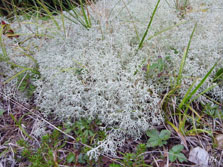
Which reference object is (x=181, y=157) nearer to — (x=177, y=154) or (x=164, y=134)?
(x=177, y=154)

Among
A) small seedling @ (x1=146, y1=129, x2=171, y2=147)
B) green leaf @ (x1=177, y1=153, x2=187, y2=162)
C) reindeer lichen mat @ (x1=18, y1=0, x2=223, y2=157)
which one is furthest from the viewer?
reindeer lichen mat @ (x1=18, y1=0, x2=223, y2=157)

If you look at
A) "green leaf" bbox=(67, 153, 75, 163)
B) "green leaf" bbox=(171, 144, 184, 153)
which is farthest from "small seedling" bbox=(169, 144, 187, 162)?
"green leaf" bbox=(67, 153, 75, 163)

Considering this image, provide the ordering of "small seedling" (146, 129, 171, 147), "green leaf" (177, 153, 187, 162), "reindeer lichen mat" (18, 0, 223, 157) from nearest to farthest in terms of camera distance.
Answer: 1. "green leaf" (177, 153, 187, 162)
2. "small seedling" (146, 129, 171, 147)
3. "reindeer lichen mat" (18, 0, 223, 157)

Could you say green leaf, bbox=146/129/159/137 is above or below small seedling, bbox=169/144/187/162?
above

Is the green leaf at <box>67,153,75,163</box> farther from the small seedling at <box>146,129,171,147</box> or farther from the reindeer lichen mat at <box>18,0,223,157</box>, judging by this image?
the small seedling at <box>146,129,171,147</box>

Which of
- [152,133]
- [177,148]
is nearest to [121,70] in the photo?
[152,133]

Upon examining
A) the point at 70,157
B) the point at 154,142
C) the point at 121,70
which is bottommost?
the point at 70,157
